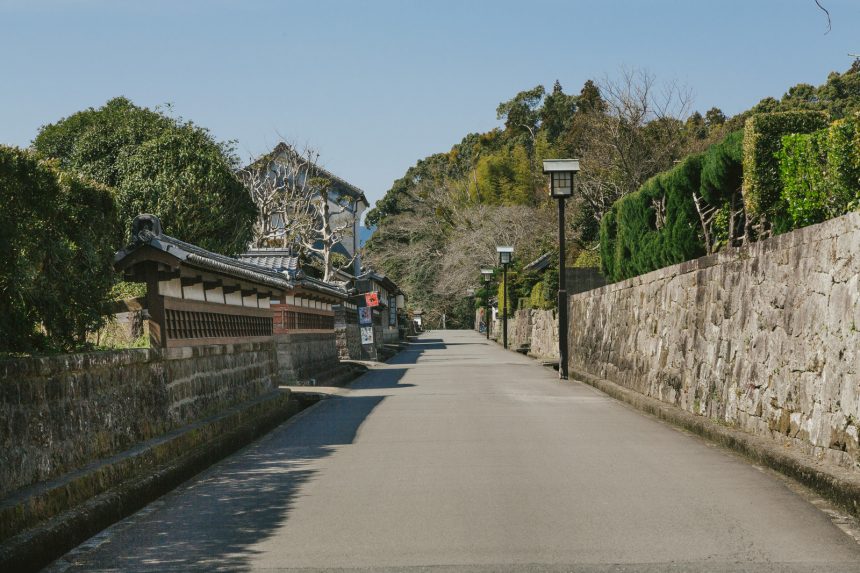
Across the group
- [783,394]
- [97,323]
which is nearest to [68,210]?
[97,323]

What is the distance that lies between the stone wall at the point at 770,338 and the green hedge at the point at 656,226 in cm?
76

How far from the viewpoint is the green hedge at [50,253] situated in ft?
28.5

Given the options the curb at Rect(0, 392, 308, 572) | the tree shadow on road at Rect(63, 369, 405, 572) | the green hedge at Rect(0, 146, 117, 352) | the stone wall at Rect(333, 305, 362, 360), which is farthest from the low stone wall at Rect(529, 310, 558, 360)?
the green hedge at Rect(0, 146, 117, 352)

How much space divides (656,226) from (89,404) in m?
15.1

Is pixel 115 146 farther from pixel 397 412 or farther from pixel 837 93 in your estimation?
pixel 837 93

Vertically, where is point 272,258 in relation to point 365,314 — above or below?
above

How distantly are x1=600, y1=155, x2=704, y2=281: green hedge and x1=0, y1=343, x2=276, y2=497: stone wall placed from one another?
9.03 meters

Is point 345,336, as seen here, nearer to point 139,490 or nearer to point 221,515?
point 139,490

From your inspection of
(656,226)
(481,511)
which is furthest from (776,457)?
(656,226)

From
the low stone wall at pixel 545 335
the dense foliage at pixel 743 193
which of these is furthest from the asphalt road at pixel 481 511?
the low stone wall at pixel 545 335

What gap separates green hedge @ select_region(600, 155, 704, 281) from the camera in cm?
1855

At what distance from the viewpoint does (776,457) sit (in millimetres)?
9938

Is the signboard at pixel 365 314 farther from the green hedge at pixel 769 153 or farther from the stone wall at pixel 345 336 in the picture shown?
the green hedge at pixel 769 153

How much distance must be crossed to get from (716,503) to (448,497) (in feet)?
7.36
